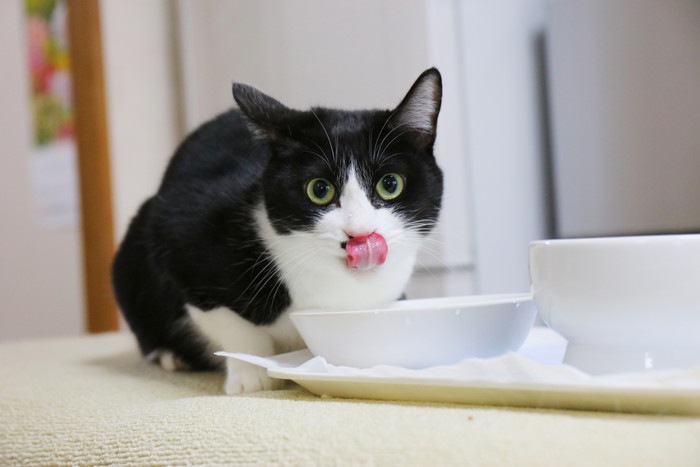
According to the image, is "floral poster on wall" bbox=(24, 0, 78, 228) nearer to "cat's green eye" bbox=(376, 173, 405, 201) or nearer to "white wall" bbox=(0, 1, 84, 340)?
"white wall" bbox=(0, 1, 84, 340)

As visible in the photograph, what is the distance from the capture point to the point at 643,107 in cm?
171

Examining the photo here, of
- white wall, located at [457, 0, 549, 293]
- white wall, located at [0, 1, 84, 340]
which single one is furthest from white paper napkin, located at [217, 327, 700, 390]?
white wall, located at [0, 1, 84, 340]

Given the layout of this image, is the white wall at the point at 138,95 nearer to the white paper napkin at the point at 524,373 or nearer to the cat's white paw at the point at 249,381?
the cat's white paw at the point at 249,381

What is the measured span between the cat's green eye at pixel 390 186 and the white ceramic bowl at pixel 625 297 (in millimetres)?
292

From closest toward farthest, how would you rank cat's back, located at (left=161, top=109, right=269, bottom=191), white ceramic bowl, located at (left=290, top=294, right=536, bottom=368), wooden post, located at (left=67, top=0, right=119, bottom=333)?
1. white ceramic bowl, located at (left=290, top=294, right=536, bottom=368)
2. cat's back, located at (left=161, top=109, right=269, bottom=191)
3. wooden post, located at (left=67, top=0, right=119, bottom=333)

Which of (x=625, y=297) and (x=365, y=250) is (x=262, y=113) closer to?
(x=365, y=250)

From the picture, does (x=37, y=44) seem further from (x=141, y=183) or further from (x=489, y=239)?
(x=489, y=239)

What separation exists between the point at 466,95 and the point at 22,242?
2.09m

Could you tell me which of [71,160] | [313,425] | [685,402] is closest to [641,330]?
[685,402]

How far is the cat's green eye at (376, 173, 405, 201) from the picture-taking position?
848mm

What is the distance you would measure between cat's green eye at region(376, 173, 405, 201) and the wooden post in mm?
1556

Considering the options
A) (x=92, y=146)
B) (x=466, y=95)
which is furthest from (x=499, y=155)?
(x=92, y=146)

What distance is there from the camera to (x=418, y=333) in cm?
64

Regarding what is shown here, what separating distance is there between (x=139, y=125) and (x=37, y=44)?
0.90 m
